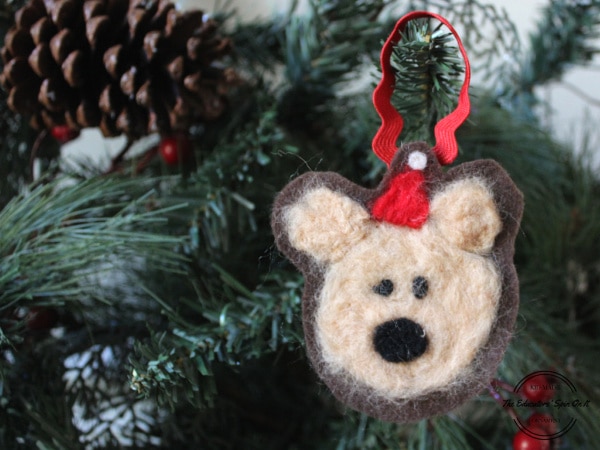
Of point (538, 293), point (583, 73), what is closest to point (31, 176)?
point (538, 293)

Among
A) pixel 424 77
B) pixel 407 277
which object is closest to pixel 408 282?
pixel 407 277

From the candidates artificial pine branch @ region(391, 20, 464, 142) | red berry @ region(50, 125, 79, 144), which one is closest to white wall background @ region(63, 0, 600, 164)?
red berry @ region(50, 125, 79, 144)

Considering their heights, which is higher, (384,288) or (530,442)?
(384,288)

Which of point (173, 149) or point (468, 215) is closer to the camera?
point (468, 215)

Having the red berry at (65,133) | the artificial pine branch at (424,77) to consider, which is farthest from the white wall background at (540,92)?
the artificial pine branch at (424,77)

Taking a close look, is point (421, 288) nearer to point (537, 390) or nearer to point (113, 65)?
point (537, 390)

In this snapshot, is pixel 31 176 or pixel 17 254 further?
pixel 31 176

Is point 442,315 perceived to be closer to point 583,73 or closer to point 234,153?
point 234,153
